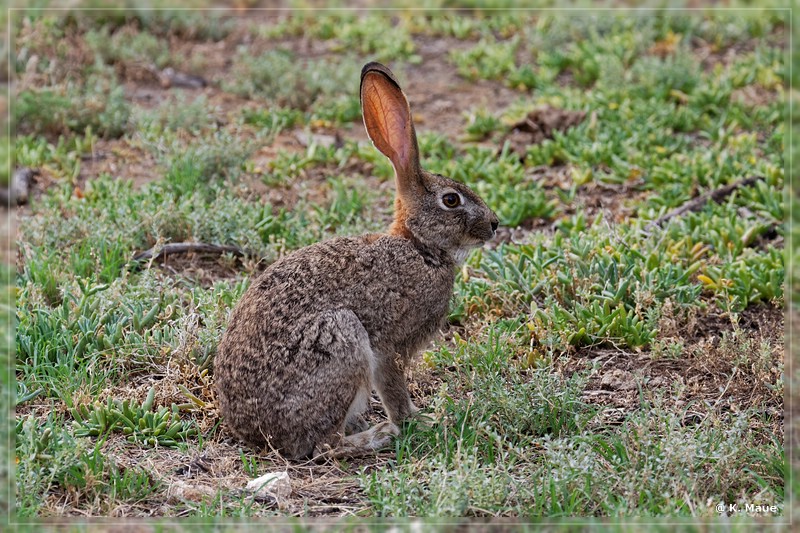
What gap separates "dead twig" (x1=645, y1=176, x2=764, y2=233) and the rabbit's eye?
89.7 inches

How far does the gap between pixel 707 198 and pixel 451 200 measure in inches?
110

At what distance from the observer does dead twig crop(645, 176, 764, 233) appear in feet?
23.7

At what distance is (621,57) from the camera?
9.83 m

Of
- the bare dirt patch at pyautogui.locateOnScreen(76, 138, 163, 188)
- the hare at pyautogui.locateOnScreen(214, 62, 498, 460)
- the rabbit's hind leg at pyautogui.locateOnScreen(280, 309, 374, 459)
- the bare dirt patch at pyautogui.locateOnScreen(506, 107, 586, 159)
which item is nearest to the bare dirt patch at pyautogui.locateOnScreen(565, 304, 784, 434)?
the hare at pyautogui.locateOnScreen(214, 62, 498, 460)

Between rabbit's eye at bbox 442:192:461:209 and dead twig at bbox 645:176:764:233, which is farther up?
rabbit's eye at bbox 442:192:461:209

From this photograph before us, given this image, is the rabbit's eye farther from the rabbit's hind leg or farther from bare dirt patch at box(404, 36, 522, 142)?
bare dirt patch at box(404, 36, 522, 142)

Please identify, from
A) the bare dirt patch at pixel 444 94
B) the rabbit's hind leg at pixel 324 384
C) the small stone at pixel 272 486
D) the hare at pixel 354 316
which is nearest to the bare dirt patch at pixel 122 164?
the bare dirt patch at pixel 444 94

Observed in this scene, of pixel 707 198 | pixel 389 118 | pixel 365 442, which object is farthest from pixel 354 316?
pixel 707 198

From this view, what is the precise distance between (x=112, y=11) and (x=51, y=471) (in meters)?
7.41

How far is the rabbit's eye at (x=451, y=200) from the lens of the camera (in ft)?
17.9

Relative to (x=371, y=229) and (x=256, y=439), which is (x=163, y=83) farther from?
(x=256, y=439)

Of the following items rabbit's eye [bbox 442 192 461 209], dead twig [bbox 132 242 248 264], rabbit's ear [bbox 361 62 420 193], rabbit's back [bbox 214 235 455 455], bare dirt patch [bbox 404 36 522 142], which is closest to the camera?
rabbit's back [bbox 214 235 455 455]

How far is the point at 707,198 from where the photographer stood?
742 centimetres

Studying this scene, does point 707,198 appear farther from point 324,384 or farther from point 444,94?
point 324,384
